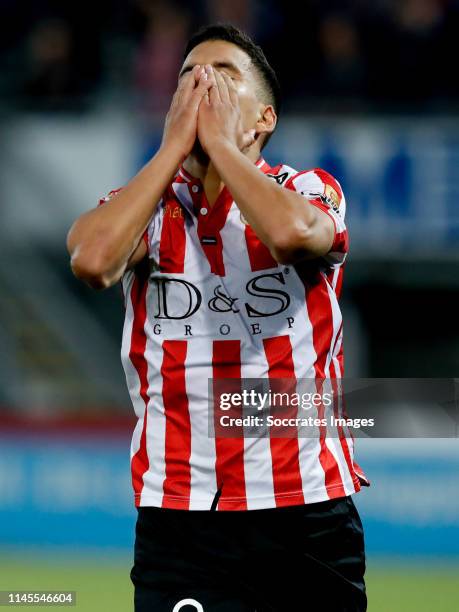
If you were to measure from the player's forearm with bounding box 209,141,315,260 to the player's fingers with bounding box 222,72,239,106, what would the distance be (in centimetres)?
27

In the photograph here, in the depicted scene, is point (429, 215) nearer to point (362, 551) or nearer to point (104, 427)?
point (104, 427)

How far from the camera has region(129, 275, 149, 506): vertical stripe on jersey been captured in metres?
3.35

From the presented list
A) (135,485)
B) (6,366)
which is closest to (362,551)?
(135,485)

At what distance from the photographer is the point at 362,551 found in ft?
11.1

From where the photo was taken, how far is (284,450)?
328 centimetres

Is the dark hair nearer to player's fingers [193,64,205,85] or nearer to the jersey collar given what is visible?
player's fingers [193,64,205,85]

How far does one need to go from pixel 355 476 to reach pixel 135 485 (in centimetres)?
66

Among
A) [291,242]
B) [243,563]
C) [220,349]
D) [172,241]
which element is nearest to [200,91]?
[172,241]

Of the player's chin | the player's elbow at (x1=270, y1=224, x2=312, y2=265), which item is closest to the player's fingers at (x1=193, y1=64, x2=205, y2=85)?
the player's chin

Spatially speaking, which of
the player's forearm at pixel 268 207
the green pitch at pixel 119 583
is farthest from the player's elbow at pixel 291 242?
the green pitch at pixel 119 583

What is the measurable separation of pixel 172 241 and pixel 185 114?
0.37m

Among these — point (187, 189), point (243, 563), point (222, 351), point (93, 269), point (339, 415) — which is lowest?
point (243, 563)

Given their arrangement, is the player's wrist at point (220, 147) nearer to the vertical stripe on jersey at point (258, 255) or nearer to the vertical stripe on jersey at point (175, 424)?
the vertical stripe on jersey at point (258, 255)

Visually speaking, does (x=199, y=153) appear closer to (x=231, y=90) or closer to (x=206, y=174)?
(x=206, y=174)
